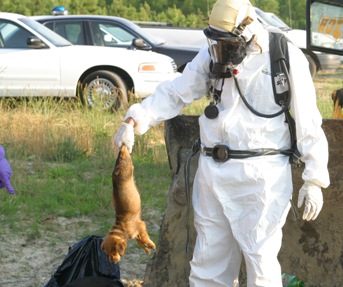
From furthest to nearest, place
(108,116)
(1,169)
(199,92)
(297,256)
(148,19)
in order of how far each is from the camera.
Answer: (148,19) < (108,116) < (297,256) < (1,169) < (199,92)

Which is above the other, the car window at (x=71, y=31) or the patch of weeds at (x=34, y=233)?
the car window at (x=71, y=31)

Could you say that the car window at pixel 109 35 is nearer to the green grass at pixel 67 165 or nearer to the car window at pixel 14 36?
the car window at pixel 14 36

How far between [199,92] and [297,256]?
1.35 metres

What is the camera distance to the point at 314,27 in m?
6.36

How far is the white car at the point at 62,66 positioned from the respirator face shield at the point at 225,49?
7836 mm

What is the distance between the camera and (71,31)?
578 inches

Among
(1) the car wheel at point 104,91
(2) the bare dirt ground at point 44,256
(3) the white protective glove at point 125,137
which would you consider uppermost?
(3) the white protective glove at point 125,137

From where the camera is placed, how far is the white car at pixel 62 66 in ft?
40.3

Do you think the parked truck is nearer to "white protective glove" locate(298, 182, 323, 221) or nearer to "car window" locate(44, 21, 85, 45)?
"white protective glove" locate(298, 182, 323, 221)

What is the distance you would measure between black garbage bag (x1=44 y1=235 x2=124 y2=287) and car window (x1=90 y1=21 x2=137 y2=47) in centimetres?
974

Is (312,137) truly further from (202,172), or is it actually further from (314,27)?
(314,27)

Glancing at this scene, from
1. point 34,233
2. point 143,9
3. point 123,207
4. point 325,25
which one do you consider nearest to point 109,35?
point 34,233

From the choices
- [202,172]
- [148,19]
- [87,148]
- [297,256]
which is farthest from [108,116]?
[148,19]

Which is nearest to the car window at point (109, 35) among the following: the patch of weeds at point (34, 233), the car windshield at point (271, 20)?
the car windshield at point (271, 20)
